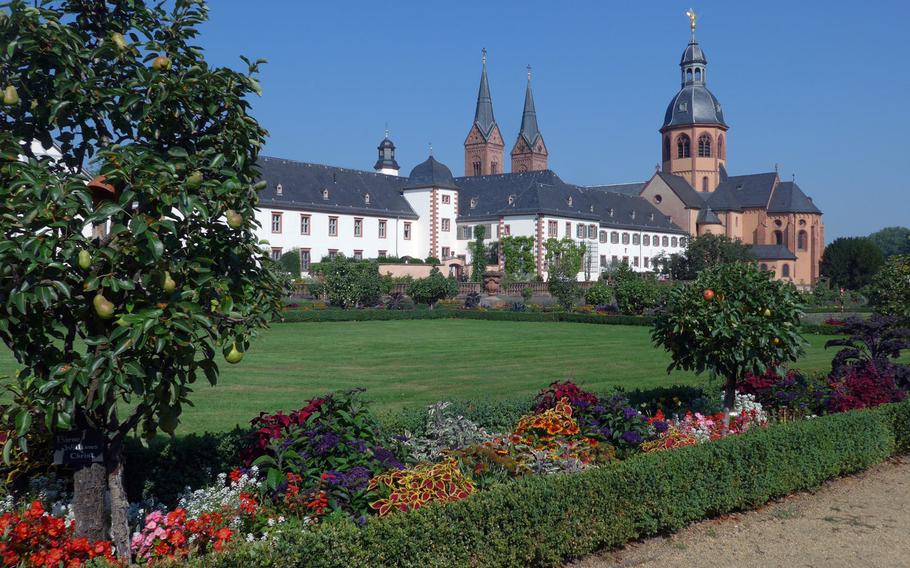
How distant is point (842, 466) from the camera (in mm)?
9609

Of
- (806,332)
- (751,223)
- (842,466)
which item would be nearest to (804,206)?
(751,223)

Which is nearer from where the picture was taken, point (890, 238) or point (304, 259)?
point (304, 259)

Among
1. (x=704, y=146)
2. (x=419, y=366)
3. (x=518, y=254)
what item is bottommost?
(x=419, y=366)

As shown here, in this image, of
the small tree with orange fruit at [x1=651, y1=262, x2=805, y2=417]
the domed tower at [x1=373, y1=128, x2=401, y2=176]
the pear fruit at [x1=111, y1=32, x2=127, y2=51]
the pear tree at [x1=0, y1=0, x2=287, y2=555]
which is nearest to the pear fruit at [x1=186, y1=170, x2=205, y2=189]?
the pear tree at [x1=0, y1=0, x2=287, y2=555]

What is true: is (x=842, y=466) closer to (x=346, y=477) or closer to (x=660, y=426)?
(x=660, y=426)

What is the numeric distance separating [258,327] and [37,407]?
53.0 inches

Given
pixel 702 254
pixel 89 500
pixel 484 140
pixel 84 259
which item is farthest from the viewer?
pixel 484 140

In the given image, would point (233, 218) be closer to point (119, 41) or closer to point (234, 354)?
point (234, 354)

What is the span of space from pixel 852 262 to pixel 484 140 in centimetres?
4476

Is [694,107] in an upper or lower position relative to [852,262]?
upper

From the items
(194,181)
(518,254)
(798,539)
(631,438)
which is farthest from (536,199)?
(194,181)

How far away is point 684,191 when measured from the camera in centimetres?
9050

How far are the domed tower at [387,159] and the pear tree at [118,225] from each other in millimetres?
85182

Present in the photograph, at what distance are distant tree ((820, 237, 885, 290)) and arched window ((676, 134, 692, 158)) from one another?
1935 cm
